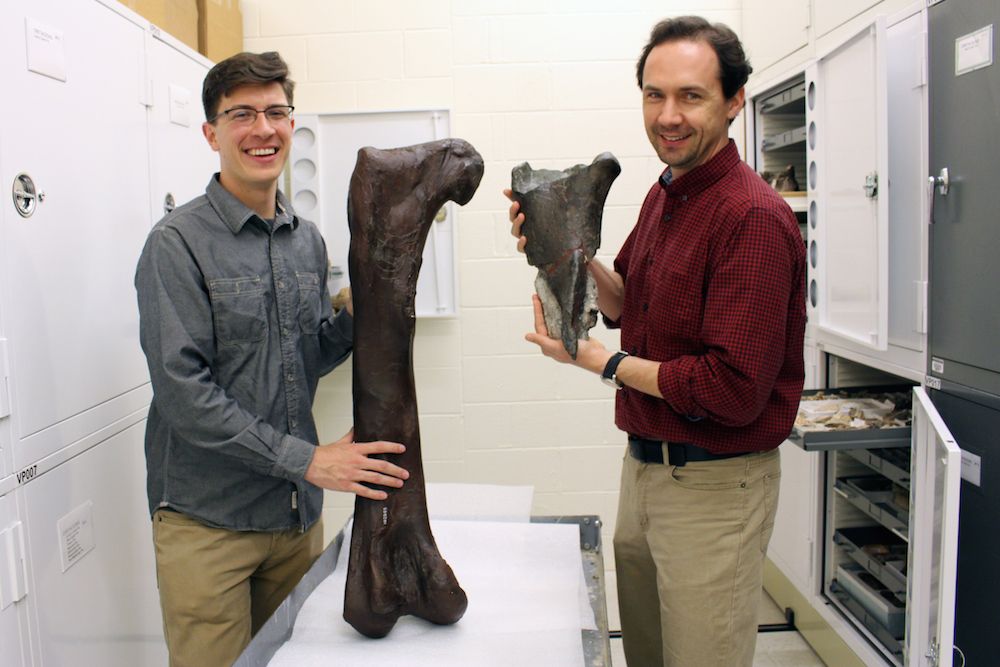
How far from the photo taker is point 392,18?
3.43 metres

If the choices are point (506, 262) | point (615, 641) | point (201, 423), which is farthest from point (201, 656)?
point (506, 262)

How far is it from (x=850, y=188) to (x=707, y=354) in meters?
1.06

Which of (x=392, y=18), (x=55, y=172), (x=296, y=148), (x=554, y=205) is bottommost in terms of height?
(x=554, y=205)

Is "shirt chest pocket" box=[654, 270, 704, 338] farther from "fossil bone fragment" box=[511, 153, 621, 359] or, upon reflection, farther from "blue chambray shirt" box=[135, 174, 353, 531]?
"blue chambray shirt" box=[135, 174, 353, 531]

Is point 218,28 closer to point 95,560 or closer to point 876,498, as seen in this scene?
point 95,560

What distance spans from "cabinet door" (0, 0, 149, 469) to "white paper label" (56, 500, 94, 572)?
0.18 metres

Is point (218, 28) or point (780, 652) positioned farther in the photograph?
point (218, 28)

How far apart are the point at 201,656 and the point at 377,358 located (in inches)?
29.1

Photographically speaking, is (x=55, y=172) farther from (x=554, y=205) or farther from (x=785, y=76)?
(x=785, y=76)

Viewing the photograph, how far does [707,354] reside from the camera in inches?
63.6

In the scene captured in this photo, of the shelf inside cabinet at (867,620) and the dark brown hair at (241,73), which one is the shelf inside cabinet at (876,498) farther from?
the dark brown hair at (241,73)

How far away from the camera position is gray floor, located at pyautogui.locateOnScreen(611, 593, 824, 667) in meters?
2.87

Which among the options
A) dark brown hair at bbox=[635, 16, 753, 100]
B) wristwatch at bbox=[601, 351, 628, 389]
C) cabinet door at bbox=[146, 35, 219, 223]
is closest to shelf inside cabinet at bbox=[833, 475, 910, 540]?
wristwatch at bbox=[601, 351, 628, 389]

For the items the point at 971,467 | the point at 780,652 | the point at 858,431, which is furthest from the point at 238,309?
the point at 780,652
